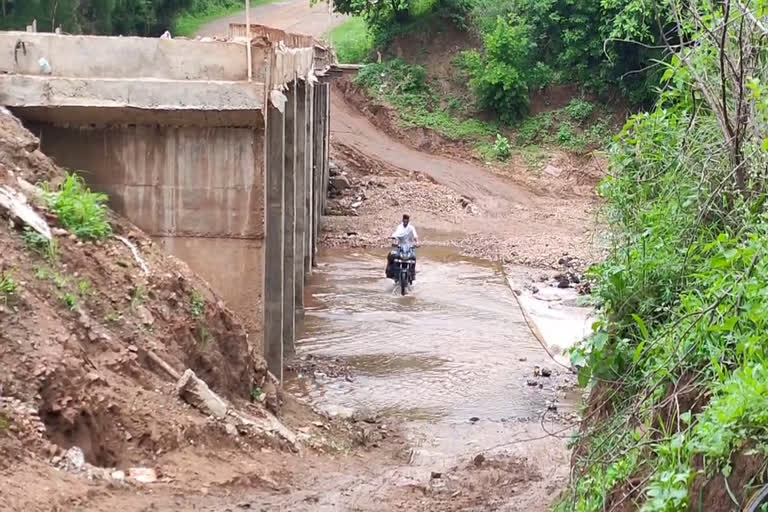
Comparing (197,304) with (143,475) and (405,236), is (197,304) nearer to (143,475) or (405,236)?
(143,475)

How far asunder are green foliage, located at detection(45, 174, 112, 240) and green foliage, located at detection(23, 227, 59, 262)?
0.55 metres

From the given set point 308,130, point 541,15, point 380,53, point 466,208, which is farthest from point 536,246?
point 380,53

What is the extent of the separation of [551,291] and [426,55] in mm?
19033

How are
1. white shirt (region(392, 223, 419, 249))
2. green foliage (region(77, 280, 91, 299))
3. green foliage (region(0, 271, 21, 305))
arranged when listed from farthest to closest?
1. white shirt (region(392, 223, 419, 249))
2. green foliage (region(77, 280, 91, 299))
3. green foliage (region(0, 271, 21, 305))

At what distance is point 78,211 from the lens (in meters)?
8.91

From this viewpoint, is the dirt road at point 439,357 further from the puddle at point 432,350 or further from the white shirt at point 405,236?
the white shirt at point 405,236

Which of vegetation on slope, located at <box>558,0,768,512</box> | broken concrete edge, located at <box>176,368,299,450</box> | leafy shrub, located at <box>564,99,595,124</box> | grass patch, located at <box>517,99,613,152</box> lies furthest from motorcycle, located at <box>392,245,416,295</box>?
leafy shrub, located at <box>564,99,595,124</box>

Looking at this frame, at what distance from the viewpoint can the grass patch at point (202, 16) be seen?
40.0m

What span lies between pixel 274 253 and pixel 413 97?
78.7ft

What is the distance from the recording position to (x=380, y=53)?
122 feet

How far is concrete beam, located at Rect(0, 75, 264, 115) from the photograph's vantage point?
979 centimetres

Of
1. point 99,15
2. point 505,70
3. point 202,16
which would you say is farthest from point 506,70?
point 202,16

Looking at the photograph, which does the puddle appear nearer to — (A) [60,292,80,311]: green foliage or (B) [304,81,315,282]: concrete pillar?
(B) [304,81,315,282]: concrete pillar

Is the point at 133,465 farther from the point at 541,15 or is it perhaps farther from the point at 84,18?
the point at 541,15
